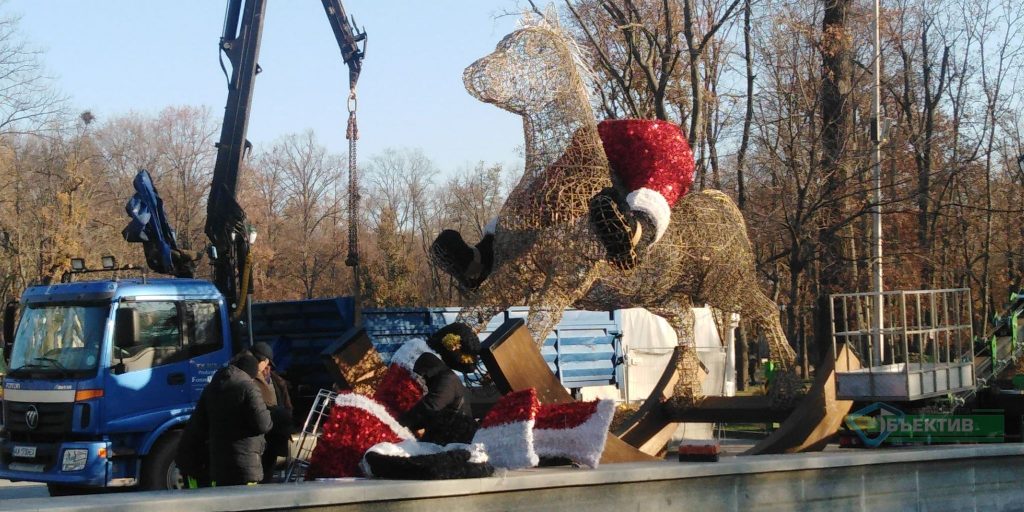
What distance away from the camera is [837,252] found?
22.8m

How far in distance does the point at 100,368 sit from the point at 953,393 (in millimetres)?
8299

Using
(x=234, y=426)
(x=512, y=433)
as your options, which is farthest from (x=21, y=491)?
(x=512, y=433)

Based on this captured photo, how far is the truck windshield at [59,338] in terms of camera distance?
416 inches

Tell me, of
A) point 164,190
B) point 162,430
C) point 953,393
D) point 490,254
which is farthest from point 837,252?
point 164,190

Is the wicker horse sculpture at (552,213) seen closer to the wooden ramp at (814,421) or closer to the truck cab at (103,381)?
the wooden ramp at (814,421)

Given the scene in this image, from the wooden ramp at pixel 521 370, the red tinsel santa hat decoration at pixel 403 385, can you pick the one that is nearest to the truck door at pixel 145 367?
the red tinsel santa hat decoration at pixel 403 385

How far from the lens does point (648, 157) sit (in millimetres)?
10930

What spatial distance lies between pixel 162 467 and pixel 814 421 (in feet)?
19.6

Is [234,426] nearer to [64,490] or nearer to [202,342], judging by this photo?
[202,342]

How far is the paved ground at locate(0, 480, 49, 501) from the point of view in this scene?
41.3 feet

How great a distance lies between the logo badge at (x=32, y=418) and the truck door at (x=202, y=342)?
1383mm

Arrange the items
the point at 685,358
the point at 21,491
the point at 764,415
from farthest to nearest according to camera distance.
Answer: the point at 21,491 < the point at 685,358 < the point at 764,415

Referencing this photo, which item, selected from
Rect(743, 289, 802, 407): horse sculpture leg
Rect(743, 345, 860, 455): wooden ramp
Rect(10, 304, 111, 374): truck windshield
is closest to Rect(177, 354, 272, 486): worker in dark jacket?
Rect(10, 304, 111, 374): truck windshield

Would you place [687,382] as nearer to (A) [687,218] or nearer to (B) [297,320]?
(A) [687,218]
